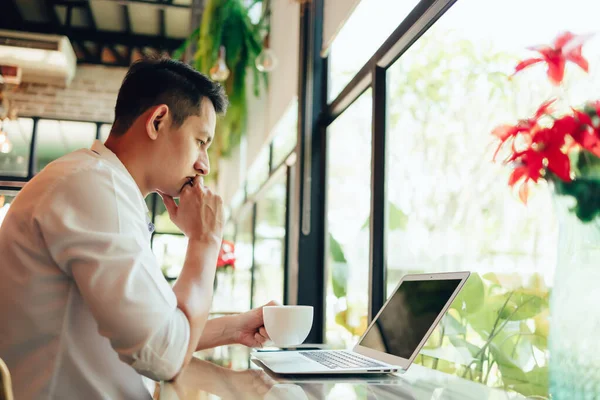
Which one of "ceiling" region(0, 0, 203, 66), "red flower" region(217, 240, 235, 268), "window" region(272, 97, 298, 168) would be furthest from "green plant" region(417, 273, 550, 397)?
"ceiling" region(0, 0, 203, 66)

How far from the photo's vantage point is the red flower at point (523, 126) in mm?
964

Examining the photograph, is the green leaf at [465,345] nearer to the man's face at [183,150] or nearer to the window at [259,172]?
the man's face at [183,150]

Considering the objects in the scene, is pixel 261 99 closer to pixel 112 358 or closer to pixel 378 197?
pixel 378 197

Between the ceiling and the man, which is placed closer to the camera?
the man

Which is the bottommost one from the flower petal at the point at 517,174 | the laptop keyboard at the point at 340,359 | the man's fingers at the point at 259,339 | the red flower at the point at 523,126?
the laptop keyboard at the point at 340,359

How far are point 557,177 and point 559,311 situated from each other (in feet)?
0.66

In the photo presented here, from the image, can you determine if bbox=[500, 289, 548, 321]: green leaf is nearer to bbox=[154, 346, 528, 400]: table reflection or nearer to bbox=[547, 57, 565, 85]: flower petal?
bbox=[154, 346, 528, 400]: table reflection

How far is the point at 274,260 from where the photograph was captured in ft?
15.1

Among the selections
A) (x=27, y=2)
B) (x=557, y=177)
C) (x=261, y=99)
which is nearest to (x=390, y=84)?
(x=557, y=177)

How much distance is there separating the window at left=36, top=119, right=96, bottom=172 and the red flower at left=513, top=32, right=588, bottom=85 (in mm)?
6929

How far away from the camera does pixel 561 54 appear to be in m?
0.95

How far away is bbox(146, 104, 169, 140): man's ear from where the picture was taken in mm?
1157

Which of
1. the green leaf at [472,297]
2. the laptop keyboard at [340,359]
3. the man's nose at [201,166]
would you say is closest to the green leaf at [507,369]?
the green leaf at [472,297]

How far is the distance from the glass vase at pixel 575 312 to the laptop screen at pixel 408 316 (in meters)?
0.28
